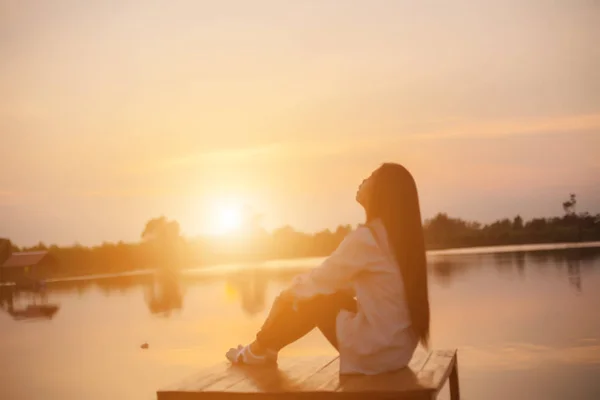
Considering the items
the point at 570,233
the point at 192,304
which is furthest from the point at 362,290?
the point at 570,233

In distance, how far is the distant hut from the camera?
35406 millimetres

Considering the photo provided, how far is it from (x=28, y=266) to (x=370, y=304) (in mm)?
34535

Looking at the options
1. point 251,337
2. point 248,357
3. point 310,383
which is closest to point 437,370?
point 310,383

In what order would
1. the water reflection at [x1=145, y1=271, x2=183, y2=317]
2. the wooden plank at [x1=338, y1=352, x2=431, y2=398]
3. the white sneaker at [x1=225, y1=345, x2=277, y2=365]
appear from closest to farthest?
the wooden plank at [x1=338, y1=352, x2=431, y2=398] → the white sneaker at [x1=225, y1=345, x2=277, y2=365] → the water reflection at [x1=145, y1=271, x2=183, y2=317]

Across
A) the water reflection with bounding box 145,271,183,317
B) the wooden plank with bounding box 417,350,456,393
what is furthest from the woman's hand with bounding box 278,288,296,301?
the water reflection with bounding box 145,271,183,317

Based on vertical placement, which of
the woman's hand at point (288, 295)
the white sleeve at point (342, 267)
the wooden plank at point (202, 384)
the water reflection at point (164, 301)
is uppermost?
the white sleeve at point (342, 267)

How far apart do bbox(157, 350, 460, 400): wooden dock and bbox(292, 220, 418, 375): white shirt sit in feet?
0.25

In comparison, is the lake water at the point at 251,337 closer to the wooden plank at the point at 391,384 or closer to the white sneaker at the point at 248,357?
the white sneaker at the point at 248,357

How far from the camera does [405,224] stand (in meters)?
3.46

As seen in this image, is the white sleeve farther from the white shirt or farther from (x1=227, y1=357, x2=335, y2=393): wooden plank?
(x1=227, y1=357, x2=335, y2=393): wooden plank

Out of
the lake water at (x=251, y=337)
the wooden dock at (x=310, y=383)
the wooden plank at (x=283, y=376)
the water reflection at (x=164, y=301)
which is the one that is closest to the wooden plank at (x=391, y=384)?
the wooden dock at (x=310, y=383)

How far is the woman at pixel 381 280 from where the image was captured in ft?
11.3

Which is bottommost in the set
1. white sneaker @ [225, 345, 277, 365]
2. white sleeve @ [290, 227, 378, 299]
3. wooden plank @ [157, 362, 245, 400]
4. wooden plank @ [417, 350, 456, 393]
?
wooden plank @ [417, 350, 456, 393]

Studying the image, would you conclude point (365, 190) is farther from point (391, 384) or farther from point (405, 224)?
point (391, 384)
